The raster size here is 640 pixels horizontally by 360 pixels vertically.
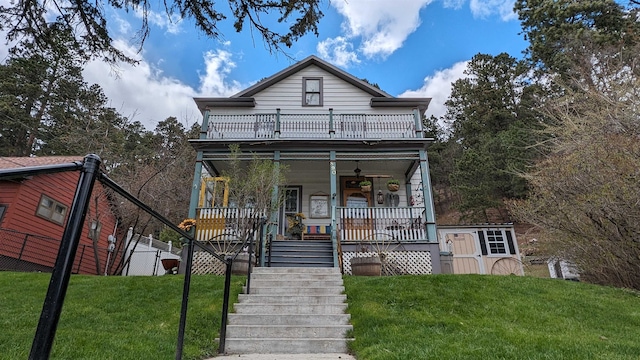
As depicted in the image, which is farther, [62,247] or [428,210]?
[428,210]

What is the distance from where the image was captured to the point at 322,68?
43.8 ft

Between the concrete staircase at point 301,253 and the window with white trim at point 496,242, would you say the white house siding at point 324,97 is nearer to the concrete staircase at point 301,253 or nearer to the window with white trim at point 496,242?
the concrete staircase at point 301,253

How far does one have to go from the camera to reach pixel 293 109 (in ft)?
41.5

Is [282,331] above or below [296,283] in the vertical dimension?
below

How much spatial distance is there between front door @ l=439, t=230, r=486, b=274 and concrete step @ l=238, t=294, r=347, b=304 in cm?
748

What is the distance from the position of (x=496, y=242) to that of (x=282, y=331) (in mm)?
9976

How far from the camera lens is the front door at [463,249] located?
458 inches

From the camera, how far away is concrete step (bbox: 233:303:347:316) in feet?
16.8

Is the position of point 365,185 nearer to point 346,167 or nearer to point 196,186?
point 346,167

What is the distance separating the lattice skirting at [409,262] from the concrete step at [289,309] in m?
3.65

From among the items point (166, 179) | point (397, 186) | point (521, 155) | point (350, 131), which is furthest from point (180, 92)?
point (521, 155)

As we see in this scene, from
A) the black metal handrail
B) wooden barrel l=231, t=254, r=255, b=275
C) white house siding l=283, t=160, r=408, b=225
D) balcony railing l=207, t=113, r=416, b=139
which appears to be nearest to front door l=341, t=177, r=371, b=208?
white house siding l=283, t=160, r=408, b=225

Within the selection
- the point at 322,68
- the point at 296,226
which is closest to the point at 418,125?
the point at 322,68

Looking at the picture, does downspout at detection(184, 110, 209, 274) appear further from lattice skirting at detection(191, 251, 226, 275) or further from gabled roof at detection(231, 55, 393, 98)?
gabled roof at detection(231, 55, 393, 98)
